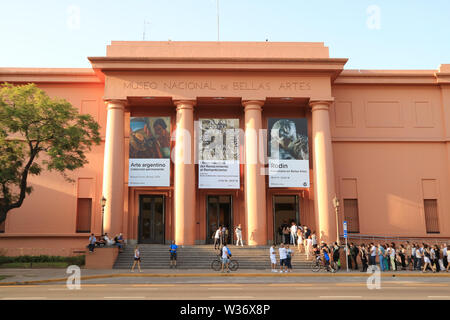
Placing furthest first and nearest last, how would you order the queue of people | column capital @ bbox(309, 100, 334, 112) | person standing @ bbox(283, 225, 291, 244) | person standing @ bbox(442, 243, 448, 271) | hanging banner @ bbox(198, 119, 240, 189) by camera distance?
person standing @ bbox(283, 225, 291, 244)
column capital @ bbox(309, 100, 334, 112)
hanging banner @ bbox(198, 119, 240, 189)
person standing @ bbox(442, 243, 448, 271)
the queue of people

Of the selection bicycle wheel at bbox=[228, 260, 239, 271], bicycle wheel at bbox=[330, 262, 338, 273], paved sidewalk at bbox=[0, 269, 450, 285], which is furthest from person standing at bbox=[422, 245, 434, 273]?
bicycle wheel at bbox=[228, 260, 239, 271]

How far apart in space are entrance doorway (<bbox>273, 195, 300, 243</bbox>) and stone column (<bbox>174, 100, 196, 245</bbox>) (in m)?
6.54

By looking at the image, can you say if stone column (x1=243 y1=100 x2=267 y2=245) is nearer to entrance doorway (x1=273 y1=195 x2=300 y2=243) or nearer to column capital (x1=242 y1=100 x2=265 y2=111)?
column capital (x1=242 y1=100 x2=265 y2=111)

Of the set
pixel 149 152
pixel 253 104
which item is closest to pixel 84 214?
pixel 149 152

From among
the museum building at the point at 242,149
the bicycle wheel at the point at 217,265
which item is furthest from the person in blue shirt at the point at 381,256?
the bicycle wheel at the point at 217,265

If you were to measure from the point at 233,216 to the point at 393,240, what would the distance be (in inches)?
453

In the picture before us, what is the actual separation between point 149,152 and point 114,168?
2639 millimetres

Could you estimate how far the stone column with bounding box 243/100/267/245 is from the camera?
26062 mm

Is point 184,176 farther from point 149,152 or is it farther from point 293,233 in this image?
point 293,233

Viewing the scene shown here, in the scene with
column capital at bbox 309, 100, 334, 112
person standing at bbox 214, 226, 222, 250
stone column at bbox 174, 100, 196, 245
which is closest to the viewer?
person standing at bbox 214, 226, 222, 250

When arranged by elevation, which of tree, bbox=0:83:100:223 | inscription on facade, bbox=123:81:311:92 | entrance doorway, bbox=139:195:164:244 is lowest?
entrance doorway, bbox=139:195:164:244

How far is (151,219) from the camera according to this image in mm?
29188

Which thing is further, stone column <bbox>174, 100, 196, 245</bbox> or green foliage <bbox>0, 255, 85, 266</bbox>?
stone column <bbox>174, 100, 196, 245</bbox>

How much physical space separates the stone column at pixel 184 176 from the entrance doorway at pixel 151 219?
3.28 m
